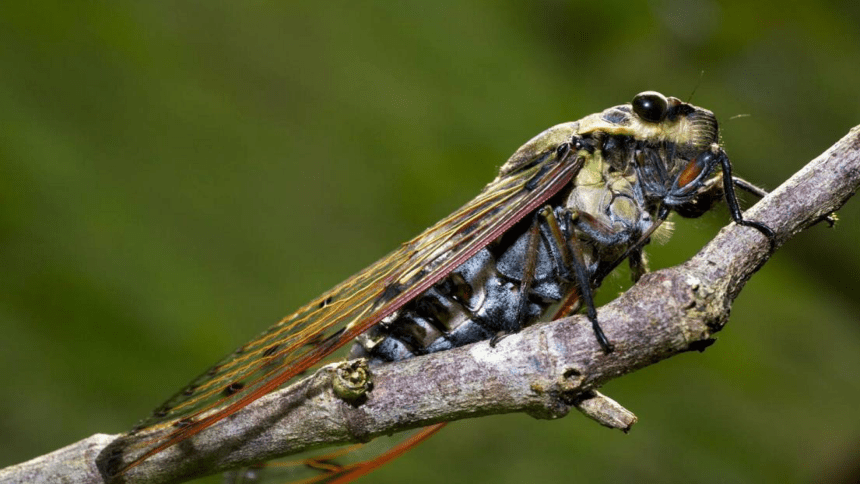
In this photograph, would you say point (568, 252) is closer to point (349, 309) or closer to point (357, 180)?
point (349, 309)

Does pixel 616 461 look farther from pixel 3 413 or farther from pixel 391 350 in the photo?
pixel 3 413

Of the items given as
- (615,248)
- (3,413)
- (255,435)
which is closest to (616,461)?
(615,248)

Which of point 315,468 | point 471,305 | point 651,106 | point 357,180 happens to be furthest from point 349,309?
point 357,180

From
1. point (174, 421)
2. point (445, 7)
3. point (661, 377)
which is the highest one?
point (445, 7)

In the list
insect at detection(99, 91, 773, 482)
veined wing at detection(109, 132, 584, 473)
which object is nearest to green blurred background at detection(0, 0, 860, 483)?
insect at detection(99, 91, 773, 482)

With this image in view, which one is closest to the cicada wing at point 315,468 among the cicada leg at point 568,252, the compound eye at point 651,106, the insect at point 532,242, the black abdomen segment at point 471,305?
the insect at point 532,242

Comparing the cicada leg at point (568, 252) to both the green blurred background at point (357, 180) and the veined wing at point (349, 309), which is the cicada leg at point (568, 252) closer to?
the veined wing at point (349, 309)
